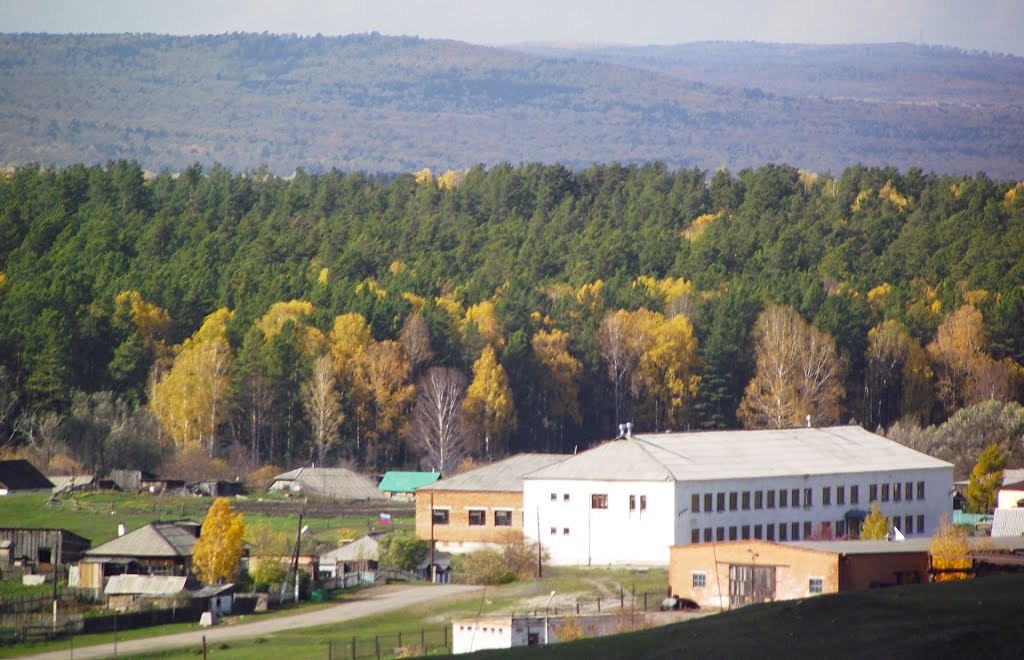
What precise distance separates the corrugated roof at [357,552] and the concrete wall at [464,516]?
12.5 ft

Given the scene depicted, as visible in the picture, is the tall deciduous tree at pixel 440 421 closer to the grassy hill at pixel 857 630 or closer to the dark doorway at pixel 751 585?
the dark doorway at pixel 751 585

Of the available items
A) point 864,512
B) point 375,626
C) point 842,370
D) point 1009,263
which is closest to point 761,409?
point 842,370

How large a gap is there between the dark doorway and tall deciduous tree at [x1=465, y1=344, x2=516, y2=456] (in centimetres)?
4893

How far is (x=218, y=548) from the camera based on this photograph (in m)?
55.0

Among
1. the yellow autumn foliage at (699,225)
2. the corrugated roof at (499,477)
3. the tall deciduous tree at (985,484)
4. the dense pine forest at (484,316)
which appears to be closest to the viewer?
the corrugated roof at (499,477)

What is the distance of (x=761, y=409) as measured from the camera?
102625 millimetres

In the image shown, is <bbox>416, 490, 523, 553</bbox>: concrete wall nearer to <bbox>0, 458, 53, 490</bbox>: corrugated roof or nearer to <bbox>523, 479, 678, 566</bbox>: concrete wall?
<bbox>523, 479, 678, 566</bbox>: concrete wall

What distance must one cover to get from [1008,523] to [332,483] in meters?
30.9

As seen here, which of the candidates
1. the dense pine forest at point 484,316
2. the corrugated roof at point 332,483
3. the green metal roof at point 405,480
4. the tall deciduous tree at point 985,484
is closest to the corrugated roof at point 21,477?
the dense pine forest at point 484,316

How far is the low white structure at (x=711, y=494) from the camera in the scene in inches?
2384

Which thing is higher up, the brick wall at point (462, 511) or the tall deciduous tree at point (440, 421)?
the brick wall at point (462, 511)

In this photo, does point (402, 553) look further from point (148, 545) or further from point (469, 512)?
point (148, 545)

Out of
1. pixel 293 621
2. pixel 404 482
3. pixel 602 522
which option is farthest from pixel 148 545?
pixel 404 482

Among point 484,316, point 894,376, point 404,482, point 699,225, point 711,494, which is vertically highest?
point 699,225
